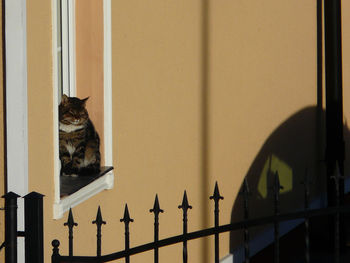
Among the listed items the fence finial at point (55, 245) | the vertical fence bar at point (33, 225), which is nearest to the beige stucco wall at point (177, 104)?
the fence finial at point (55, 245)

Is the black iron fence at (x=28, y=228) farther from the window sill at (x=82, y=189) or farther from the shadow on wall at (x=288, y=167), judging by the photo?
the shadow on wall at (x=288, y=167)

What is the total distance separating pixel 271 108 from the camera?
9.94 m

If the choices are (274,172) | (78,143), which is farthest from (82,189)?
(274,172)

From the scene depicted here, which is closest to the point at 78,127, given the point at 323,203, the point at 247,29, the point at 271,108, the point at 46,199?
the point at 46,199

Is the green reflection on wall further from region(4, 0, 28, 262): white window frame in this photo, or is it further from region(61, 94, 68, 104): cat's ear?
region(4, 0, 28, 262): white window frame

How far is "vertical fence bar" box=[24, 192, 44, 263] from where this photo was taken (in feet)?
12.9

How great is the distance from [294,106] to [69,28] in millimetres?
5022

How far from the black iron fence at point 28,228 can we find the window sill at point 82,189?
4.60 feet

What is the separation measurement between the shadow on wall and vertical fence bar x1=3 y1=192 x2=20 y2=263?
5238 mm

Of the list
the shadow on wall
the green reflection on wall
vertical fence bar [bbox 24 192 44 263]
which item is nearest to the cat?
vertical fence bar [bbox 24 192 44 263]

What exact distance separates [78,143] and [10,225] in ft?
7.22

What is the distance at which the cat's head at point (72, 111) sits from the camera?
229 inches

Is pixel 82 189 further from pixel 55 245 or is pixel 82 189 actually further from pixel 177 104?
pixel 177 104

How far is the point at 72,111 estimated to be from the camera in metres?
5.82
